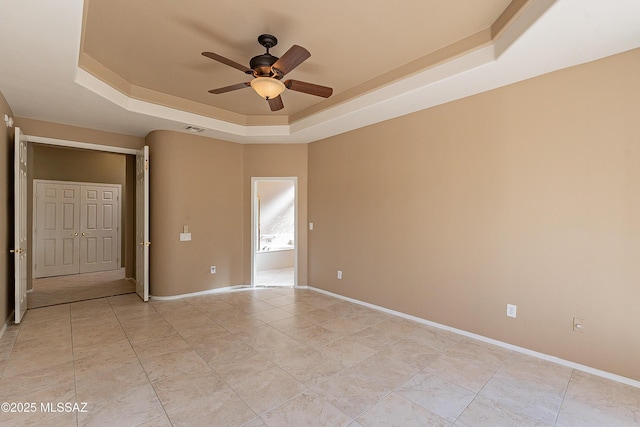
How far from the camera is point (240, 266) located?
215 inches

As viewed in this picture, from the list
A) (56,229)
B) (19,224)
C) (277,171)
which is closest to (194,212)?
(277,171)

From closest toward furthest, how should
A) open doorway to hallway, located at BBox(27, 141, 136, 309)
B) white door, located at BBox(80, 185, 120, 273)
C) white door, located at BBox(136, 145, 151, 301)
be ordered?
white door, located at BBox(136, 145, 151, 301) → open doorway to hallway, located at BBox(27, 141, 136, 309) → white door, located at BBox(80, 185, 120, 273)

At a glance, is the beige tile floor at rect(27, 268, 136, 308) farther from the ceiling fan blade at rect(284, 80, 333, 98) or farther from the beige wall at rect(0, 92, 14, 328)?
the ceiling fan blade at rect(284, 80, 333, 98)

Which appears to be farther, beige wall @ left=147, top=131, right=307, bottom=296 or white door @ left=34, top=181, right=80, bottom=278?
white door @ left=34, top=181, right=80, bottom=278

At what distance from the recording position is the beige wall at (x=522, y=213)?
7.91 ft

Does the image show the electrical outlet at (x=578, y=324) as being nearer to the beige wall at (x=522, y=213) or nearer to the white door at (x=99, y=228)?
the beige wall at (x=522, y=213)

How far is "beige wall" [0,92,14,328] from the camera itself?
331 cm

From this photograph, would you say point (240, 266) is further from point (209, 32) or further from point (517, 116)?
point (517, 116)

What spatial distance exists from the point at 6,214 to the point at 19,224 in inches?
8.4

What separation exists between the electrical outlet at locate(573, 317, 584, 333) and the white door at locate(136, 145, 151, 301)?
17.0ft

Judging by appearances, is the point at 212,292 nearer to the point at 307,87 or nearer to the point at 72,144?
the point at 72,144

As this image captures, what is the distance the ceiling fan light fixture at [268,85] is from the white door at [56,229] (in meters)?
6.31

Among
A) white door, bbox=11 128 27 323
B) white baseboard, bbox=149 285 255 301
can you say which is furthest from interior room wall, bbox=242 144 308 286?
white door, bbox=11 128 27 323

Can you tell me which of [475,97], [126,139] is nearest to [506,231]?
[475,97]
